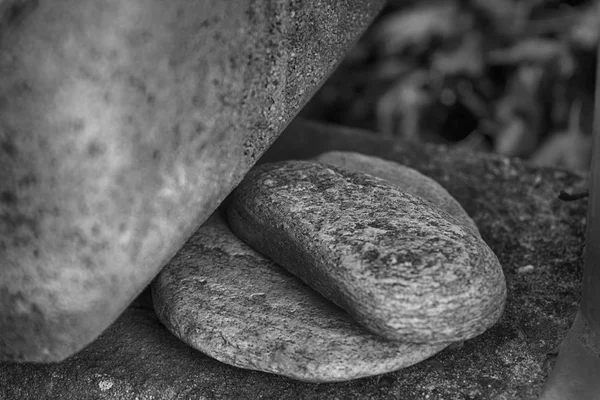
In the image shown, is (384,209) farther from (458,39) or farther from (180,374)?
(458,39)

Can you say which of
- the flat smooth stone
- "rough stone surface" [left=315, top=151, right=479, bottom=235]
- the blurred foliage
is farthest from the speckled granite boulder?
the blurred foliage

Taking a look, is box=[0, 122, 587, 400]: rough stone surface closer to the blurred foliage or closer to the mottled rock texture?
the mottled rock texture

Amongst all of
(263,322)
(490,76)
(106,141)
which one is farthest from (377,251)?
(490,76)

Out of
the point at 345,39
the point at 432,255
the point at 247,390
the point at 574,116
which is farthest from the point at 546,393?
the point at 574,116

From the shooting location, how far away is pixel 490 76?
2.94m

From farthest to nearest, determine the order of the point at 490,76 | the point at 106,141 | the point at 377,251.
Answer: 1. the point at 490,76
2. the point at 377,251
3. the point at 106,141

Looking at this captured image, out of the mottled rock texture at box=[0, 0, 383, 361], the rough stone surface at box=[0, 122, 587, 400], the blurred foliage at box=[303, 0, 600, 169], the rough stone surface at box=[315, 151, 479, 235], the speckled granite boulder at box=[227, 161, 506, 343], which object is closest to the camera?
the mottled rock texture at box=[0, 0, 383, 361]

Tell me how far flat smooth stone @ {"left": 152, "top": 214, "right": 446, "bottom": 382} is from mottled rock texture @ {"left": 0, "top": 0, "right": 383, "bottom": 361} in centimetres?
14

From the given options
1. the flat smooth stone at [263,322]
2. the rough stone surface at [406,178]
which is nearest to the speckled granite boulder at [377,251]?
the flat smooth stone at [263,322]

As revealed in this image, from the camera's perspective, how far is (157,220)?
1.06 meters

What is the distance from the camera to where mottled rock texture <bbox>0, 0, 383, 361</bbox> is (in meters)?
0.97

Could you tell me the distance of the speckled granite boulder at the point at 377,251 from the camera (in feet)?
3.52

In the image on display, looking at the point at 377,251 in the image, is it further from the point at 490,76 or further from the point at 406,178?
the point at 490,76

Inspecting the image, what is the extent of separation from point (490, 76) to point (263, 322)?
2017 millimetres
